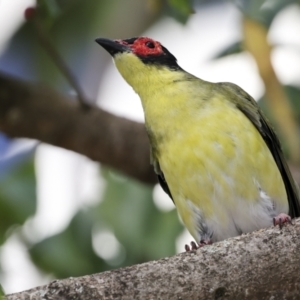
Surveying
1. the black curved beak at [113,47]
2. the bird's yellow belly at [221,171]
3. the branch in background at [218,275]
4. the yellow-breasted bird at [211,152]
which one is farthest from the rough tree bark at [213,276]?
the black curved beak at [113,47]

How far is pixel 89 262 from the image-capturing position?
187 inches

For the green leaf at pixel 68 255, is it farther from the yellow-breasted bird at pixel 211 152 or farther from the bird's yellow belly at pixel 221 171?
the bird's yellow belly at pixel 221 171

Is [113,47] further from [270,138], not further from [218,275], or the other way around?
[218,275]

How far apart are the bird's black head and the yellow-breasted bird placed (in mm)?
12

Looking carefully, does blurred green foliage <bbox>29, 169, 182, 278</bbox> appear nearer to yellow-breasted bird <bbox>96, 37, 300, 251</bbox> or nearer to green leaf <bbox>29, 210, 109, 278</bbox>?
green leaf <bbox>29, 210, 109, 278</bbox>

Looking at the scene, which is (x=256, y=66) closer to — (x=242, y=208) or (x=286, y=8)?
(x=286, y=8)

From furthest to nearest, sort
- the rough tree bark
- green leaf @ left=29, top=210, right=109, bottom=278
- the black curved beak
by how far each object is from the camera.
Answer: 1. green leaf @ left=29, top=210, right=109, bottom=278
2. the black curved beak
3. the rough tree bark

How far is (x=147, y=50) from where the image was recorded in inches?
166

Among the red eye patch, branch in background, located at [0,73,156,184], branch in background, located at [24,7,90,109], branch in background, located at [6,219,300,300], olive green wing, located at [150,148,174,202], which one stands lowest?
branch in background, located at [6,219,300,300]

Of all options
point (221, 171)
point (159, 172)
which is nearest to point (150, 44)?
point (159, 172)

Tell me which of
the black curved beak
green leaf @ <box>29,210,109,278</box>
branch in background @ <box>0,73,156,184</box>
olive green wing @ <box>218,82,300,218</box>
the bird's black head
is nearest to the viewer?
olive green wing @ <box>218,82,300,218</box>

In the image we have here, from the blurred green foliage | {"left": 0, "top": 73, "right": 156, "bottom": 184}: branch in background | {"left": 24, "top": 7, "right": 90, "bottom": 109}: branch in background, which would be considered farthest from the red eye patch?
the blurred green foliage

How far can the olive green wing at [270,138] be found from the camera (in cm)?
395

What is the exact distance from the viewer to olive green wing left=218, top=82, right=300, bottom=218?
395 cm
